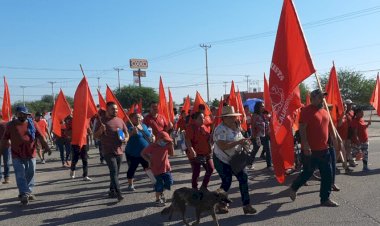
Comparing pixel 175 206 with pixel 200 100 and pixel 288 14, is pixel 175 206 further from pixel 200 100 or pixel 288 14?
pixel 200 100

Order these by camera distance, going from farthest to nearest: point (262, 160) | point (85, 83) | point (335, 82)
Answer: point (262, 160) → point (335, 82) → point (85, 83)

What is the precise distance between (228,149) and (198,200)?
3.08 ft

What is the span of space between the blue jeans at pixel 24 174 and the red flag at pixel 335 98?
6.54 meters

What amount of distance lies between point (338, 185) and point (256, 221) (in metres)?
2.85

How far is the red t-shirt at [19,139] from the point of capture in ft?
24.5

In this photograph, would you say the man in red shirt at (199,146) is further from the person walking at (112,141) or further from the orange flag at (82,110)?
the orange flag at (82,110)

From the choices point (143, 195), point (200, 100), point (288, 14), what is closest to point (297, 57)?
point (288, 14)

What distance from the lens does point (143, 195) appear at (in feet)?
25.2

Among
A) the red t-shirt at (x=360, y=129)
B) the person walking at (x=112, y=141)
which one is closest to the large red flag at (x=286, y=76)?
the person walking at (x=112, y=141)

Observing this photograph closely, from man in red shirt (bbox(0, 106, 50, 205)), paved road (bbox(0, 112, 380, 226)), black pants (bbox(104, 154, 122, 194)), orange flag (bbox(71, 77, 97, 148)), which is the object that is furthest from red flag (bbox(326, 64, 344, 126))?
man in red shirt (bbox(0, 106, 50, 205))

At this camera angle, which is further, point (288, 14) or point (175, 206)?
point (288, 14)

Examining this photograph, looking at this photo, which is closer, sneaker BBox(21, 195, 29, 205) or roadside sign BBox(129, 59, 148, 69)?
sneaker BBox(21, 195, 29, 205)

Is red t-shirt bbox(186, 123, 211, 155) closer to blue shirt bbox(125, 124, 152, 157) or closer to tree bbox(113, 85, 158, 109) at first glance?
blue shirt bbox(125, 124, 152, 157)

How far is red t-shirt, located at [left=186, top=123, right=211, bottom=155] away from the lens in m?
7.18
